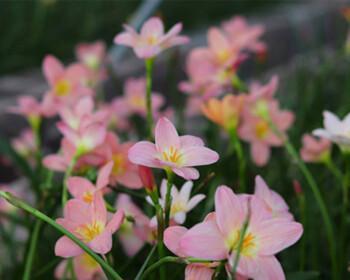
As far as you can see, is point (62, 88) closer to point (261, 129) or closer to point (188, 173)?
point (261, 129)

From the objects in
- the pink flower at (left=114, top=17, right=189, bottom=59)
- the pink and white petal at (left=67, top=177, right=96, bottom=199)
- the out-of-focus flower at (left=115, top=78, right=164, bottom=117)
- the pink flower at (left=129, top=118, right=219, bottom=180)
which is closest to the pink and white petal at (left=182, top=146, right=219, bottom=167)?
the pink flower at (left=129, top=118, right=219, bottom=180)

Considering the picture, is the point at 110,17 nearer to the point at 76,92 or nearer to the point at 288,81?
the point at 288,81

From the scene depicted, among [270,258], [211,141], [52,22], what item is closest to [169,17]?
[52,22]

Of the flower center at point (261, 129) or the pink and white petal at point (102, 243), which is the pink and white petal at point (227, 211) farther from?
the flower center at point (261, 129)

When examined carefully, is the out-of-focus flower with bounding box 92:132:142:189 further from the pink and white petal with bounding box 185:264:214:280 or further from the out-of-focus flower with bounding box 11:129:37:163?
the out-of-focus flower with bounding box 11:129:37:163

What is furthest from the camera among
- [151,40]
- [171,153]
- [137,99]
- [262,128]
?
[137,99]

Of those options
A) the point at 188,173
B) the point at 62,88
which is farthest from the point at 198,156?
the point at 62,88
